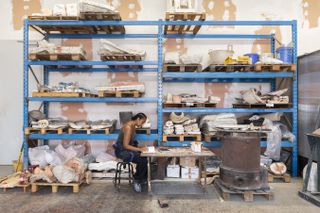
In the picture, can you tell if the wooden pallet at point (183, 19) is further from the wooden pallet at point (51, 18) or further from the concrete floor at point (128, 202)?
the concrete floor at point (128, 202)

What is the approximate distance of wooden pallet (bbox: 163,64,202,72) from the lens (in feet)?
19.6

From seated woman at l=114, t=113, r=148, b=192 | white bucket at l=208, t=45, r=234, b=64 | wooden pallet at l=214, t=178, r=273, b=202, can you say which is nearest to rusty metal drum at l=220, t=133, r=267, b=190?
wooden pallet at l=214, t=178, r=273, b=202

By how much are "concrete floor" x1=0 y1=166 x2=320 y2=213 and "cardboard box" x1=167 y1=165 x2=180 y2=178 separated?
78cm

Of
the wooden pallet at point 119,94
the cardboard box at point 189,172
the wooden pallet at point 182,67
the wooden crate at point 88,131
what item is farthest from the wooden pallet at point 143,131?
the wooden pallet at point 182,67

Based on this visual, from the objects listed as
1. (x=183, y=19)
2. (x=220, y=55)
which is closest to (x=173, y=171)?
(x=220, y=55)

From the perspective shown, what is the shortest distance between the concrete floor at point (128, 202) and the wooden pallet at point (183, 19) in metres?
3.83

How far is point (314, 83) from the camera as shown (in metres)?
5.86

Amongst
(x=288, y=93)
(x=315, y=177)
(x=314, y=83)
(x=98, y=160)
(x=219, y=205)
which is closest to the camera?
(x=219, y=205)

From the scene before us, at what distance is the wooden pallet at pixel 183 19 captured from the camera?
608cm

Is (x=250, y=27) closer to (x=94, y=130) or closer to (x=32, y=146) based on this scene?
(x=94, y=130)

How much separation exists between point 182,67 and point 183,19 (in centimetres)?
119

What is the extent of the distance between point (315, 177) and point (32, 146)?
6.23 meters

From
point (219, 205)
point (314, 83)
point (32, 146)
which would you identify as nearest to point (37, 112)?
point (32, 146)

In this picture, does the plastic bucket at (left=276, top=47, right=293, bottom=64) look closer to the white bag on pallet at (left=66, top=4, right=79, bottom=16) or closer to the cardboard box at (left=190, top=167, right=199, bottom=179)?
the cardboard box at (left=190, top=167, right=199, bottom=179)
